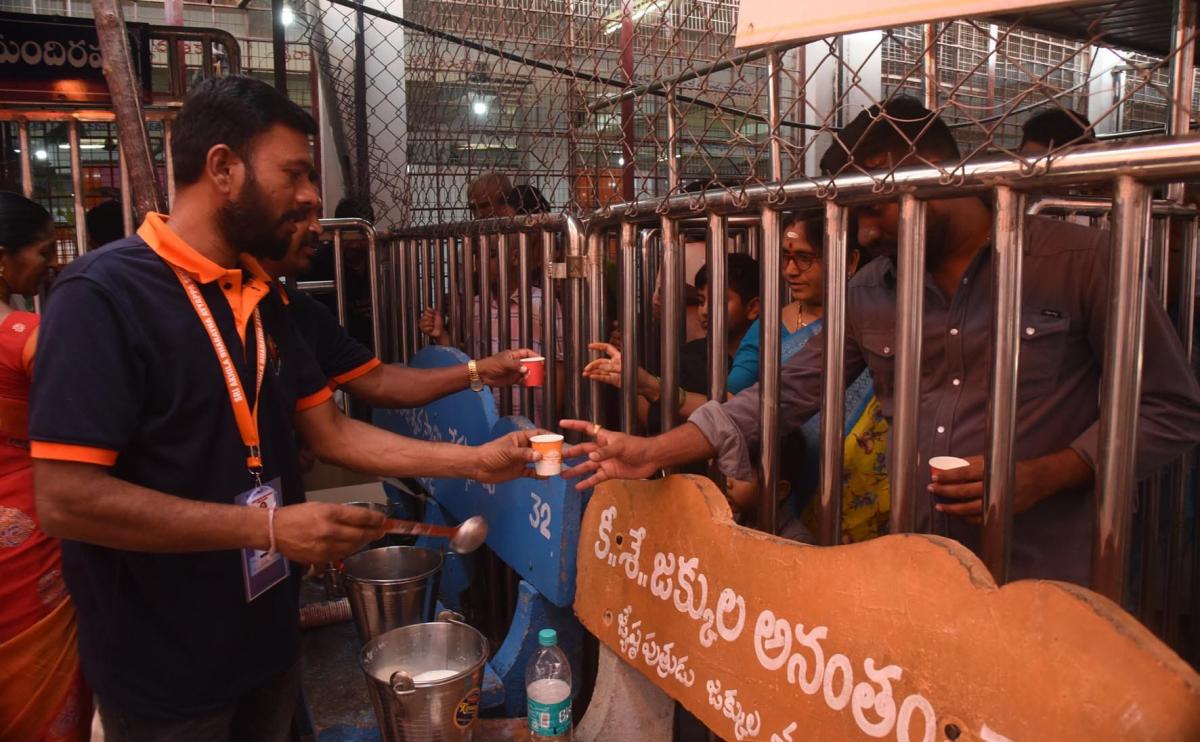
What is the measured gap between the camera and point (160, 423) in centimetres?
183

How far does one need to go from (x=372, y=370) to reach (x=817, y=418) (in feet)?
4.99

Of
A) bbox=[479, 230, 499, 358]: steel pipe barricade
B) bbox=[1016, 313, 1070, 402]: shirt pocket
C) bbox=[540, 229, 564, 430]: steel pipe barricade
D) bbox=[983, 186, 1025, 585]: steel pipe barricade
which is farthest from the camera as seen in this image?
bbox=[479, 230, 499, 358]: steel pipe barricade

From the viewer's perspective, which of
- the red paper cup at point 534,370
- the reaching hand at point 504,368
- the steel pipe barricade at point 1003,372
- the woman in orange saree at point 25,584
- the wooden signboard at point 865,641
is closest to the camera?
the wooden signboard at point 865,641

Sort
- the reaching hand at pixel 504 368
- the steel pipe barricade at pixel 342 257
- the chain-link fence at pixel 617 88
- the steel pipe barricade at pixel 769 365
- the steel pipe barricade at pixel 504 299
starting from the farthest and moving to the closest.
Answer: the steel pipe barricade at pixel 342 257
the steel pipe barricade at pixel 504 299
the reaching hand at pixel 504 368
the chain-link fence at pixel 617 88
the steel pipe barricade at pixel 769 365

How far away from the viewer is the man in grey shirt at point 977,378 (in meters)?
1.56

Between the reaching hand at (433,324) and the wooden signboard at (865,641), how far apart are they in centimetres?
199

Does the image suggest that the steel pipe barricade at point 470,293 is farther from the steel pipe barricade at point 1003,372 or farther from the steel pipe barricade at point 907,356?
the steel pipe barricade at point 1003,372

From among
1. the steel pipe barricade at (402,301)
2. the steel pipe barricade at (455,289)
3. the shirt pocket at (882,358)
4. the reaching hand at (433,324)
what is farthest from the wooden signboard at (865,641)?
the steel pipe barricade at (402,301)

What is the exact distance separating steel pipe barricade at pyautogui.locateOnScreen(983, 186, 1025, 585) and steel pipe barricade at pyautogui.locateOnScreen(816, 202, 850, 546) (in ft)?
1.05

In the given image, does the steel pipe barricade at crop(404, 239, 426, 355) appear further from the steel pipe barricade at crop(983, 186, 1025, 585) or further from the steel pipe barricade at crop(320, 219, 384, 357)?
the steel pipe barricade at crop(983, 186, 1025, 585)

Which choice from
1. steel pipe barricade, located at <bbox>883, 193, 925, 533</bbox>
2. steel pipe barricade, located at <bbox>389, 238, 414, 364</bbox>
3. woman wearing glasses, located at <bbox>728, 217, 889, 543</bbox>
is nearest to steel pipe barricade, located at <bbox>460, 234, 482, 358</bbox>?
steel pipe barricade, located at <bbox>389, 238, 414, 364</bbox>

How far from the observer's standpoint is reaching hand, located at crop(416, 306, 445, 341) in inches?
157

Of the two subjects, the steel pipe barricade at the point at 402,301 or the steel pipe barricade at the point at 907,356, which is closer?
the steel pipe barricade at the point at 907,356

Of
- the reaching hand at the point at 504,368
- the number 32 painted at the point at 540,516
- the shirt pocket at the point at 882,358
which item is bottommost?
the number 32 painted at the point at 540,516
